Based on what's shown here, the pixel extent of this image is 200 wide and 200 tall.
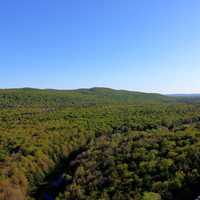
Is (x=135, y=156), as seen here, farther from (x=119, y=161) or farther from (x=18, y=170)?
(x=18, y=170)

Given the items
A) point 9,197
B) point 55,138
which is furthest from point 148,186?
point 55,138

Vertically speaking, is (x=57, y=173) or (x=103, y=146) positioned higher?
(x=103, y=146)

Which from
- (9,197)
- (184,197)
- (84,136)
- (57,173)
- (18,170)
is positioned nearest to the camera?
(184,197)

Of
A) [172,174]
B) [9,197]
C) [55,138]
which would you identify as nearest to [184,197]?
[172,174]

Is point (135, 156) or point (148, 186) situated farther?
point (135, 156)

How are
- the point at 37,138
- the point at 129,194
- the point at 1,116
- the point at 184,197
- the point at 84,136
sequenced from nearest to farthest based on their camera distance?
the point at 184,197
the point at 129,194
the point at 37,138
the point at 84,136
the point at 1,116

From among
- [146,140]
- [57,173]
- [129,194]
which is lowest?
[57,173]

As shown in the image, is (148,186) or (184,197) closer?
(184,197)

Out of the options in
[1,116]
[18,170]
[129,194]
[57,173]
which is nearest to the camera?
[129,194]

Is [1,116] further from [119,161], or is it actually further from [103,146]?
[119,161]
